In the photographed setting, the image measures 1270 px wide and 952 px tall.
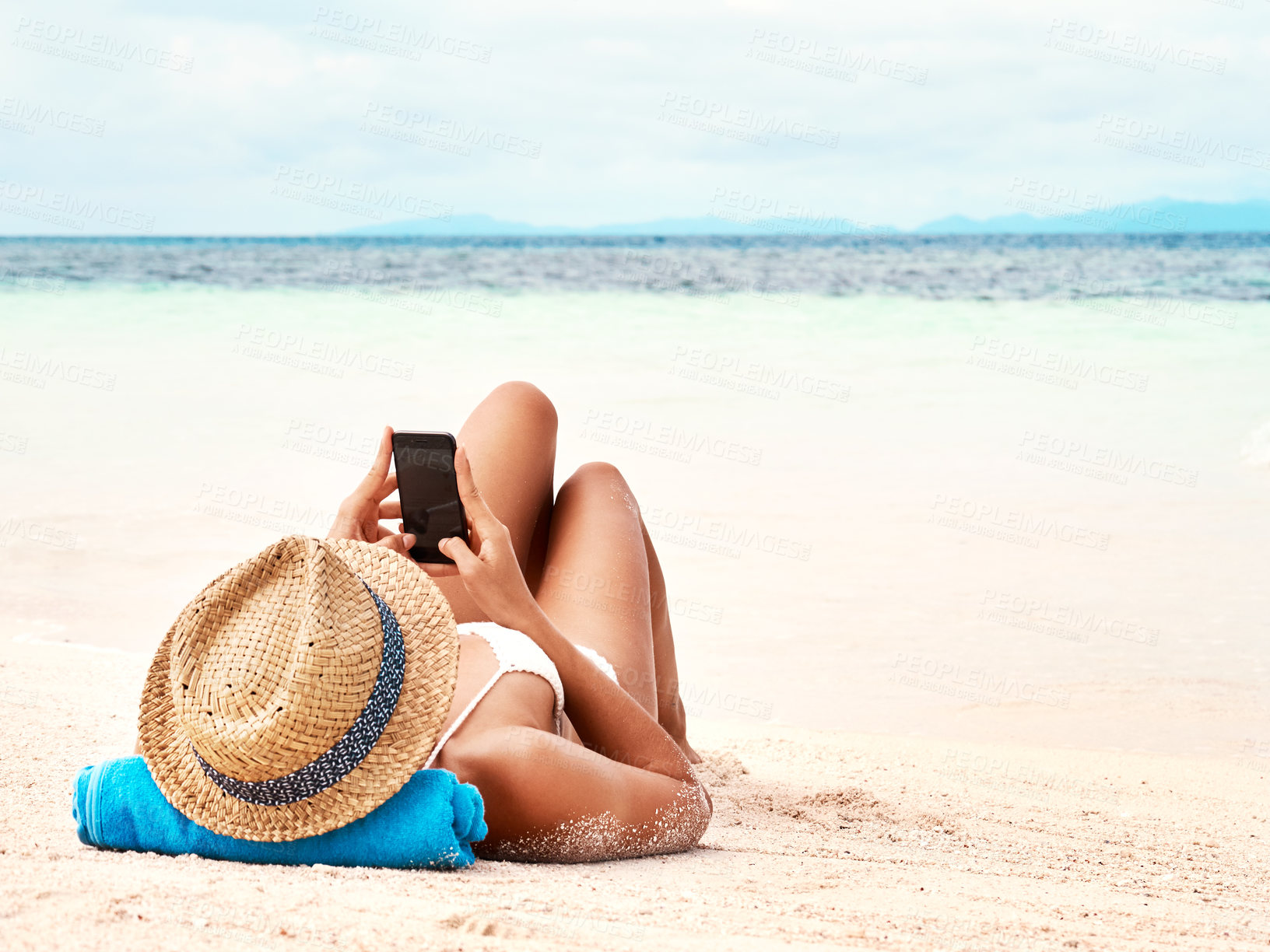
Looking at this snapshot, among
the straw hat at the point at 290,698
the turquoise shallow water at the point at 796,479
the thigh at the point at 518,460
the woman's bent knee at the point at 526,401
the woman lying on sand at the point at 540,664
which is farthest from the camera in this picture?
the turquoise shallow water at the point at 796,479

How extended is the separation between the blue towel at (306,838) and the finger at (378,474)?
0.73 metres

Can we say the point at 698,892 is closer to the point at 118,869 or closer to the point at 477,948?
the point at 477,948

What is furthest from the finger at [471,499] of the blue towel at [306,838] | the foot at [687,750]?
the foot at [687,750]

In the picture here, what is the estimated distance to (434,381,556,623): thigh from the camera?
2.90m

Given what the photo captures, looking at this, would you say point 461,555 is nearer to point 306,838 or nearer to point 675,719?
point 306,838

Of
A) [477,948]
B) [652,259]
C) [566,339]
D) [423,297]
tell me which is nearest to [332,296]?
[423,297]

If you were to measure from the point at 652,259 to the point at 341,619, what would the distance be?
110ft

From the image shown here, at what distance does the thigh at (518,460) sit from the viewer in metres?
2.90

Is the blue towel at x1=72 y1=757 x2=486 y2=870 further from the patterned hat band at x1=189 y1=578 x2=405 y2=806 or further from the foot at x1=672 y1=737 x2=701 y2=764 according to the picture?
the foot at x1=672 y1=737 x2=701 y2=764

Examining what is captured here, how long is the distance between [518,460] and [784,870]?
3.95 ft

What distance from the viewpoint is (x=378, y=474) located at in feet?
8.07

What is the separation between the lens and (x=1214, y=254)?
112 feet

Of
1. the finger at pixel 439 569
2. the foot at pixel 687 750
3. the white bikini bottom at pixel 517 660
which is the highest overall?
the finger at pixel 439 569

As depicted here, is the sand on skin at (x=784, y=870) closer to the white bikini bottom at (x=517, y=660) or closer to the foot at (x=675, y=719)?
the foot at (x=675, y=719)
